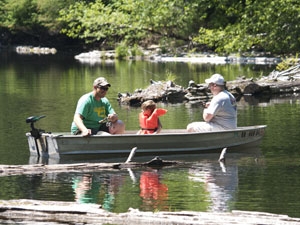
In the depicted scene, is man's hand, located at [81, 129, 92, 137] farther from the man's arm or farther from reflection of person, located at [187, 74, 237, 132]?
reflection of person, located at [187, 74, 237, 132]

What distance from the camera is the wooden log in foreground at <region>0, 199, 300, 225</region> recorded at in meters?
10.3

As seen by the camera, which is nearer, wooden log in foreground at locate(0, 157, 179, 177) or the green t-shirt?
wooden log in foreground at locate(0, 157, 179, 177)

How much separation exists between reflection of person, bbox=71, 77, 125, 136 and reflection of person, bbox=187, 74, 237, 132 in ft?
5.13

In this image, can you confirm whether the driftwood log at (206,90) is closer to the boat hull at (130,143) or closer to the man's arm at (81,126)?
the boat hull at (130,143)

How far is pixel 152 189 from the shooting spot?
46.5ft

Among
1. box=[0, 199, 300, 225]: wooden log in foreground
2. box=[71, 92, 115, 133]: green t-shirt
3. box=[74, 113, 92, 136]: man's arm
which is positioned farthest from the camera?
box=[71, 92, 115, 133]: green t-shirt

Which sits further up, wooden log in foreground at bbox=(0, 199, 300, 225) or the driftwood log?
the driftwood log

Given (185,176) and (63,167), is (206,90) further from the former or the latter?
(63,167)

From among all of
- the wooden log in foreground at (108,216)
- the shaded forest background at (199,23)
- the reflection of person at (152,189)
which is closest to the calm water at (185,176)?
the reflection of person at (152,189)

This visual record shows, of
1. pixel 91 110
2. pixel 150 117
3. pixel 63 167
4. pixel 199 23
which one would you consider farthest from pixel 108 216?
pixel 199 23

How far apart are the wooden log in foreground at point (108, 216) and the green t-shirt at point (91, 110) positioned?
538cm

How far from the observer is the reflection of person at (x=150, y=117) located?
57.4 ft

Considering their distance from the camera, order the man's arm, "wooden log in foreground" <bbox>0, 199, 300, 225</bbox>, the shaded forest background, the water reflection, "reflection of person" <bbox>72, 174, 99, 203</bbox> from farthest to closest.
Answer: the shaded forest background, the man's arm, "reflection of person" <bbox>72, 174, 99, 203</bbox>, the water reflection, "wooden log in foreground" <bbox>0, 199, 300, 225</bbox>

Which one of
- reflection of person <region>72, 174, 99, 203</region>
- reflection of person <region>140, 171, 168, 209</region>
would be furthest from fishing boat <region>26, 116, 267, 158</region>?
reflection of person <region>72, 174, 99, 203</region>
